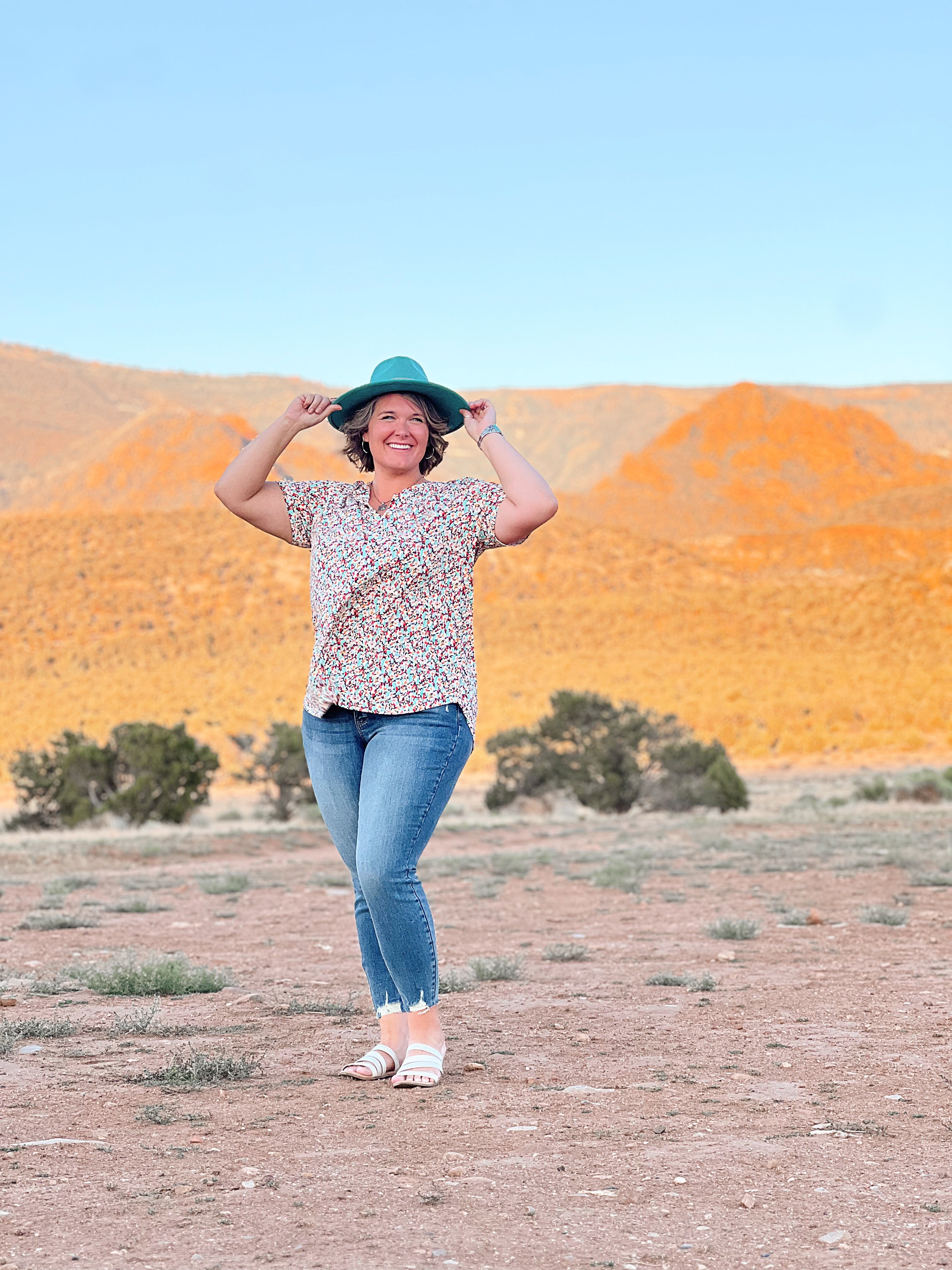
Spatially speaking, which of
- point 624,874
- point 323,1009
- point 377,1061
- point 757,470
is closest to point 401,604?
point 377,1061

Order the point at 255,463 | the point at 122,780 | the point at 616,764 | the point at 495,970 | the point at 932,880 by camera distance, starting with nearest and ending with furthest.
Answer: the point at 255,463 → the point at 495,970 → the point at 932,880 → the point at 122,780 → the point at 616,764

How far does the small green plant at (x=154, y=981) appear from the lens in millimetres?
6059

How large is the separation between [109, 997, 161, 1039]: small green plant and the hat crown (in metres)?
2.44

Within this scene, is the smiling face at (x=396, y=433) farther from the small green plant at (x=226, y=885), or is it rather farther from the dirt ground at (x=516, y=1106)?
the small green plant at (x=226, y=885)

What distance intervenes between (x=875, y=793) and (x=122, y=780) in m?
12.7

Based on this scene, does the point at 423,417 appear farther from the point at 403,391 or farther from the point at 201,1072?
the point at 201,1072

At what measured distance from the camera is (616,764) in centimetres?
2300

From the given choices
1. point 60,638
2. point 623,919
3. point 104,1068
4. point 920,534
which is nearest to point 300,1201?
point 104,1068

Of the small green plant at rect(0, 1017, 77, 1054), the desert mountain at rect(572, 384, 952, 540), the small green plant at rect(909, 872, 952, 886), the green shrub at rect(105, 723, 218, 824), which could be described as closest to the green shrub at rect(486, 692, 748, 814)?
the green shrub at rect(105, 723, 218, 824)

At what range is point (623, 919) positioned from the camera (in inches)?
366

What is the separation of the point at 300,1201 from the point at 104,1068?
1.59 meters

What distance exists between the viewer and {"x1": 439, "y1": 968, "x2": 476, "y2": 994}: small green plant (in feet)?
20.4

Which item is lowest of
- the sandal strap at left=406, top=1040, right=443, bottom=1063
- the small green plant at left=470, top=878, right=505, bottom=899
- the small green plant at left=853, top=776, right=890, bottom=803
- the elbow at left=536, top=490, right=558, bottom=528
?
the small green plant at left=853, top=776, right=890, bottom=803

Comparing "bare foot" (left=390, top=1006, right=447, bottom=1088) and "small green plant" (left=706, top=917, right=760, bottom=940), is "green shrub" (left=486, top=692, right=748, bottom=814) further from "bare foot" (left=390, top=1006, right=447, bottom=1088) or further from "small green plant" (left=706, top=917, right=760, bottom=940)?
"bare foot" (left=390, top=1006, right=447, bottom=1088)
